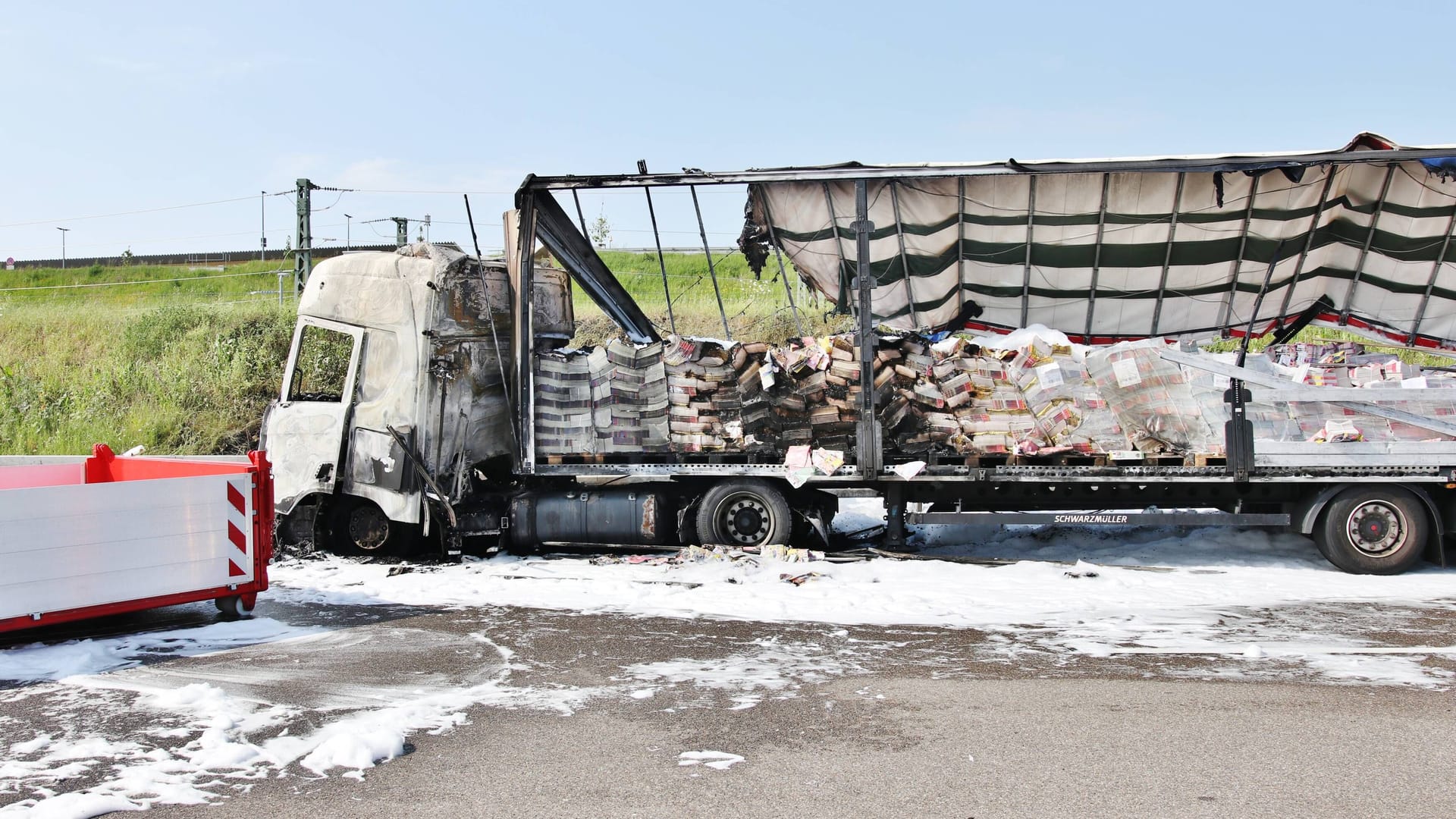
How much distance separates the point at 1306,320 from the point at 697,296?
20247 mm

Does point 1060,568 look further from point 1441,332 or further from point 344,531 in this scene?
point 344,531

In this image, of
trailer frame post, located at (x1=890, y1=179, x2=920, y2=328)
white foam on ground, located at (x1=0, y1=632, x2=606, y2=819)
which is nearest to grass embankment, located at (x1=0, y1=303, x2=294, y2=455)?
trailer frame post, located at (x1=890, y1=179, x2=920, y2=328)

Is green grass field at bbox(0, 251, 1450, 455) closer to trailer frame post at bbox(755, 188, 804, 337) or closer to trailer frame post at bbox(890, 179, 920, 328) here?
trailer frame post at bbox(890, 179, 920, 328)

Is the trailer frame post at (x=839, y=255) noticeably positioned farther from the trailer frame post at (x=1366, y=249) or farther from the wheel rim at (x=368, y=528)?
the wheel rim at (x=368, y=528)

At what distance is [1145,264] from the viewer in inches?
444

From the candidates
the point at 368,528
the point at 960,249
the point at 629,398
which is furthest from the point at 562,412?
the point at 960,249

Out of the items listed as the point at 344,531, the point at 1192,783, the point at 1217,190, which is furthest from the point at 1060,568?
the point at 344,531

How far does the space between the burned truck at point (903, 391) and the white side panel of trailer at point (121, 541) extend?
2363mm

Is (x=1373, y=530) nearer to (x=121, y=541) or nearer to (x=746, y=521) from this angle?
(x=746, y=521)

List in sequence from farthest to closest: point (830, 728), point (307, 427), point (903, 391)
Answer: point (307, 427) → point (903, 391) → point (830, 728)

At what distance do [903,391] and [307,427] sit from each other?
219 inches

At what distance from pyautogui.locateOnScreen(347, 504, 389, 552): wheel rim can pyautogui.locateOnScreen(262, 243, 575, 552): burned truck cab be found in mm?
10

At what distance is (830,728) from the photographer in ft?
16.9

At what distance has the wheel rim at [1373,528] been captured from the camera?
9148 mm
